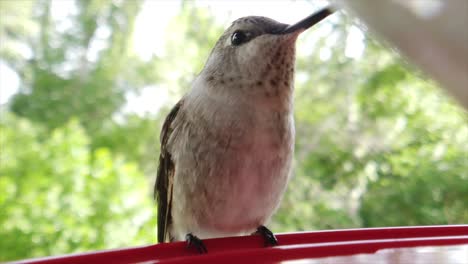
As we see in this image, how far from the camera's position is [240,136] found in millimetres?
892

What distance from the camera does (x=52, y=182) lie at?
2.02m

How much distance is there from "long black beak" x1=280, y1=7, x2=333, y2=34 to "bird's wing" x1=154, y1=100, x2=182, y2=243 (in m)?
0.32

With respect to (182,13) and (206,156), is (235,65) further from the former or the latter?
(182,13)

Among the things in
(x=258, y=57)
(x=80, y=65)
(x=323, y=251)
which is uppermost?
(x=80, y=65)

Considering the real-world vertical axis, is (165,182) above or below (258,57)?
below

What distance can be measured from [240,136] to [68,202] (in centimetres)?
126

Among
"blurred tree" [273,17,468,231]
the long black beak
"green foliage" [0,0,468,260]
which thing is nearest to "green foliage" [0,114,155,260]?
"green foliage" [0,0,468,260]

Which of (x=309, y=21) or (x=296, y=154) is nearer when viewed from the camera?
(x=309, y=21)

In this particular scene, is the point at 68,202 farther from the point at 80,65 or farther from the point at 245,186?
the point at 80,65

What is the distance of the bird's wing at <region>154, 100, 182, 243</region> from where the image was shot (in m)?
1.10

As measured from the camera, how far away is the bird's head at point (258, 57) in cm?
91

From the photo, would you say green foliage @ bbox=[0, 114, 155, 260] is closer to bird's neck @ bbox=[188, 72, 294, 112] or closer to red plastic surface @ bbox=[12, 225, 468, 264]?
bird's neck @ bbox=[188, 72, 294, 112]

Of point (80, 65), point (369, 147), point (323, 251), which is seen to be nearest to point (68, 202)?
point (369, 147)

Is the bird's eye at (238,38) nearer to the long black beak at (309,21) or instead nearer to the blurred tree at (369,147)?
the long black beak at (309,21)
